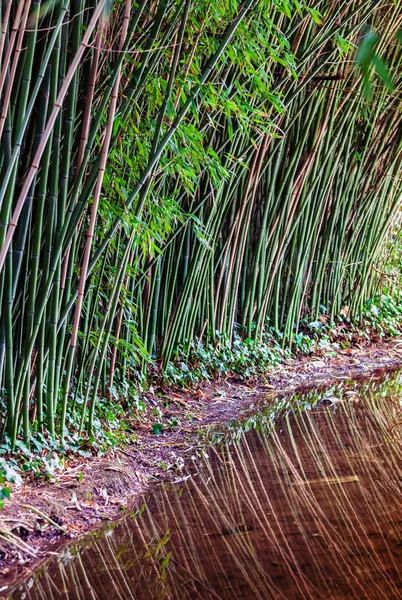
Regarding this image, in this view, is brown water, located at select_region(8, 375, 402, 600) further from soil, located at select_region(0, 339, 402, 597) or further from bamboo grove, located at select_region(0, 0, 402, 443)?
bamboo grove, located at select_region(0, 0, 402, 443)

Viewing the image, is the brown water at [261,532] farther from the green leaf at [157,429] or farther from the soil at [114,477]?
the green leaf at [157,429]

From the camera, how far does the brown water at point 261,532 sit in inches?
63.7

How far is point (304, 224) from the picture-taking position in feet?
15.0

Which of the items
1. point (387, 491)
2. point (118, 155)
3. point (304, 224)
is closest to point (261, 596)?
point (387, 491)

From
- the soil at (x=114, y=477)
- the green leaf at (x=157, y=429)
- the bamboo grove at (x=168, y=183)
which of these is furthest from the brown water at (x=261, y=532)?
the bamboo grove at (x=168, y=183)

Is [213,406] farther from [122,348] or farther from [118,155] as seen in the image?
[118,155]

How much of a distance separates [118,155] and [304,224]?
2.22 meters

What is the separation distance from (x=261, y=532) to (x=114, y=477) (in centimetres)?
59

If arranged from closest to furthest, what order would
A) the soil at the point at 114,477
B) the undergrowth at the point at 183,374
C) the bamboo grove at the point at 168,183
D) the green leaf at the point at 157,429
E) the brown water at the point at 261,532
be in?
the brown water at the point at 261,532
the soil at the point at 114,477
the bamboo grove at the point at 168,183
the undergrowth at the point at 183,374
the green leaf at the point at 157,429

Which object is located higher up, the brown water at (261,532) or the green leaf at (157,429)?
the brown water at (261,532)

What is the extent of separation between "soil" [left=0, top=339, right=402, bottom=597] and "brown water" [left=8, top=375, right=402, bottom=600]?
8cm

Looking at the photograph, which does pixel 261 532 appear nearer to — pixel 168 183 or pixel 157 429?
pixel 157 429

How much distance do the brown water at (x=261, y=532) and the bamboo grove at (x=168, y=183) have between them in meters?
0.54

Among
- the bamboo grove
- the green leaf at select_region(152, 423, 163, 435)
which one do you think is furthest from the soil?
the bamboo grove
